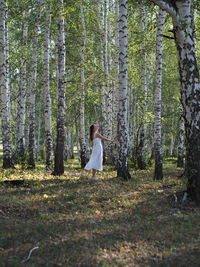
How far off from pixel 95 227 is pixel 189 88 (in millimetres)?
4444

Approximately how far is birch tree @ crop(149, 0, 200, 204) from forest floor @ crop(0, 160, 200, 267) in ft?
2.93

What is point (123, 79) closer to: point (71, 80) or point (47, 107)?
point (47, 107)

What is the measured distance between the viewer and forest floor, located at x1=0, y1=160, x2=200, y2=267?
16.0 feet

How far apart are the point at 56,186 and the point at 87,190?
1.15 m

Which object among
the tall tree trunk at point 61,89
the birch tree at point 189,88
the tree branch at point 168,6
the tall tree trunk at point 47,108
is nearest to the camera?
the tree branch at point 168,6

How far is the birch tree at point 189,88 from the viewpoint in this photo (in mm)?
8258

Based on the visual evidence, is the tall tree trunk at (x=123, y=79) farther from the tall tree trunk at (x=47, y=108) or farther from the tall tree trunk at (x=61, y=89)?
the tall tree trunk at (x=47, y=108)

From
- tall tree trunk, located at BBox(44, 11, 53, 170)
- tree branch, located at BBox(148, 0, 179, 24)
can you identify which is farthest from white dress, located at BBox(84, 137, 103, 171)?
tree branch, located at BBox(148, 0, 179, 24)

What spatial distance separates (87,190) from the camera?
10.0 m

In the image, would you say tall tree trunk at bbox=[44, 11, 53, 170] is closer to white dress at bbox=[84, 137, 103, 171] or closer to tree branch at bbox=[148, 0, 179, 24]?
white dress at bbox=[84, 137, 103, 171]

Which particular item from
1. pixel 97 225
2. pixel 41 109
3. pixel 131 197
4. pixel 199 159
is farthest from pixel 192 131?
pixel 41 109

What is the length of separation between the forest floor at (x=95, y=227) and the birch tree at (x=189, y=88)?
892mm

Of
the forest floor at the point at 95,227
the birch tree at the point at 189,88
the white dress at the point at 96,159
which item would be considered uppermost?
the birch tree at the point at 189,88

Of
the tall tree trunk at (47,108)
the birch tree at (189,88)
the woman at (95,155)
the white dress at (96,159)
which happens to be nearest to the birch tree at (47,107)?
the tall tree trunk at (47,108)
